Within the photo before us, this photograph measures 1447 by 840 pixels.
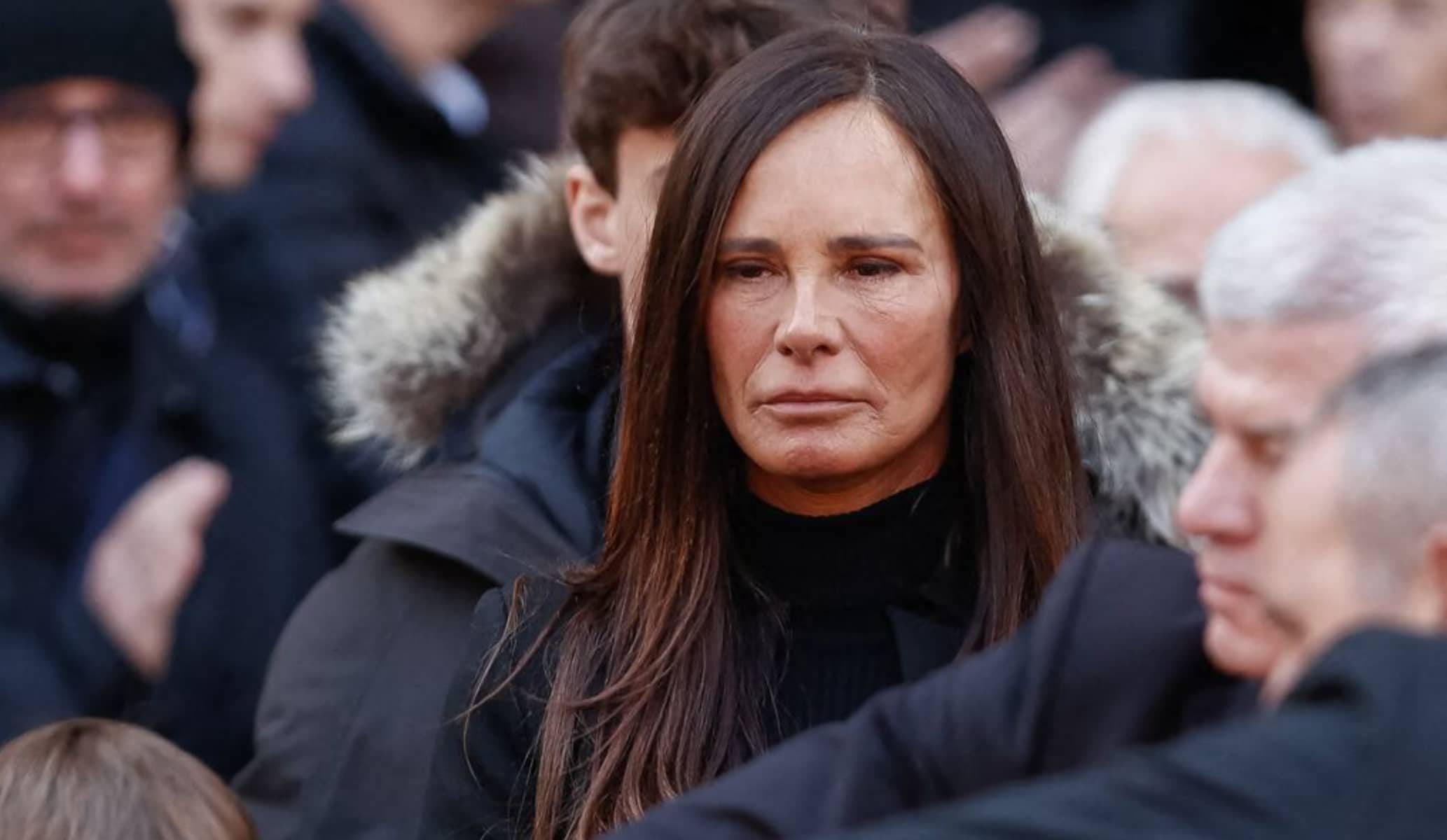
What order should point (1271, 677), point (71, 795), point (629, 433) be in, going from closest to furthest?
point (1271, 677)
point (71, 795)
point (629, 433)

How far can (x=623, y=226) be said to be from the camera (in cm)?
362

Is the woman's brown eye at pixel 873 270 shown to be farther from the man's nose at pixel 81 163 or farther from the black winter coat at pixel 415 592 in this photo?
the man's nose at pixel 81 163

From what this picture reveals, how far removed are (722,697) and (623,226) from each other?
886mm

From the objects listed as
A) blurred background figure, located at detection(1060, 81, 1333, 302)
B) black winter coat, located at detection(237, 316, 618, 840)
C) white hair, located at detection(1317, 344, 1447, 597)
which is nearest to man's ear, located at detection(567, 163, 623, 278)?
black winter coat, located at detection(237, 316, 618, 840)

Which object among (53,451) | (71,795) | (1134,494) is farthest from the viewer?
(53,451)

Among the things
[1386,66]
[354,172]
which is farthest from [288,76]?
[1386,66]

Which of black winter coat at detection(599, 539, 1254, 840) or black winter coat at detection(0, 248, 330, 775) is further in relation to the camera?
black winter coat at detection(0, 248, 330, 775)

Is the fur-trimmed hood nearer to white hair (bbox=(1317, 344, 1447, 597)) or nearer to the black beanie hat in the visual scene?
the black beanie hat

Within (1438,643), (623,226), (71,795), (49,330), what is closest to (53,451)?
(49,330)

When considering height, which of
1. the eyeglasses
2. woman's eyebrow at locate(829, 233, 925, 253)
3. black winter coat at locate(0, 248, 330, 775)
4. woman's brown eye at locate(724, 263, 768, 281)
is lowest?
black winter coat at locate(0, 248, 330, 775)

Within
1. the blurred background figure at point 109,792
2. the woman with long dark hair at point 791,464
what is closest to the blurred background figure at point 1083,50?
the woman with long dark hair at point 791,464

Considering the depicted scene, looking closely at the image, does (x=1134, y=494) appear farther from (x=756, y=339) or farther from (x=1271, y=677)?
(x=1271, y=677)

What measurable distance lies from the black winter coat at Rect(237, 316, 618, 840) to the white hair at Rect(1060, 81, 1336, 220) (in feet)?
5.45

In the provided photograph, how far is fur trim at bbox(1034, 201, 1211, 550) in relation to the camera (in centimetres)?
344
